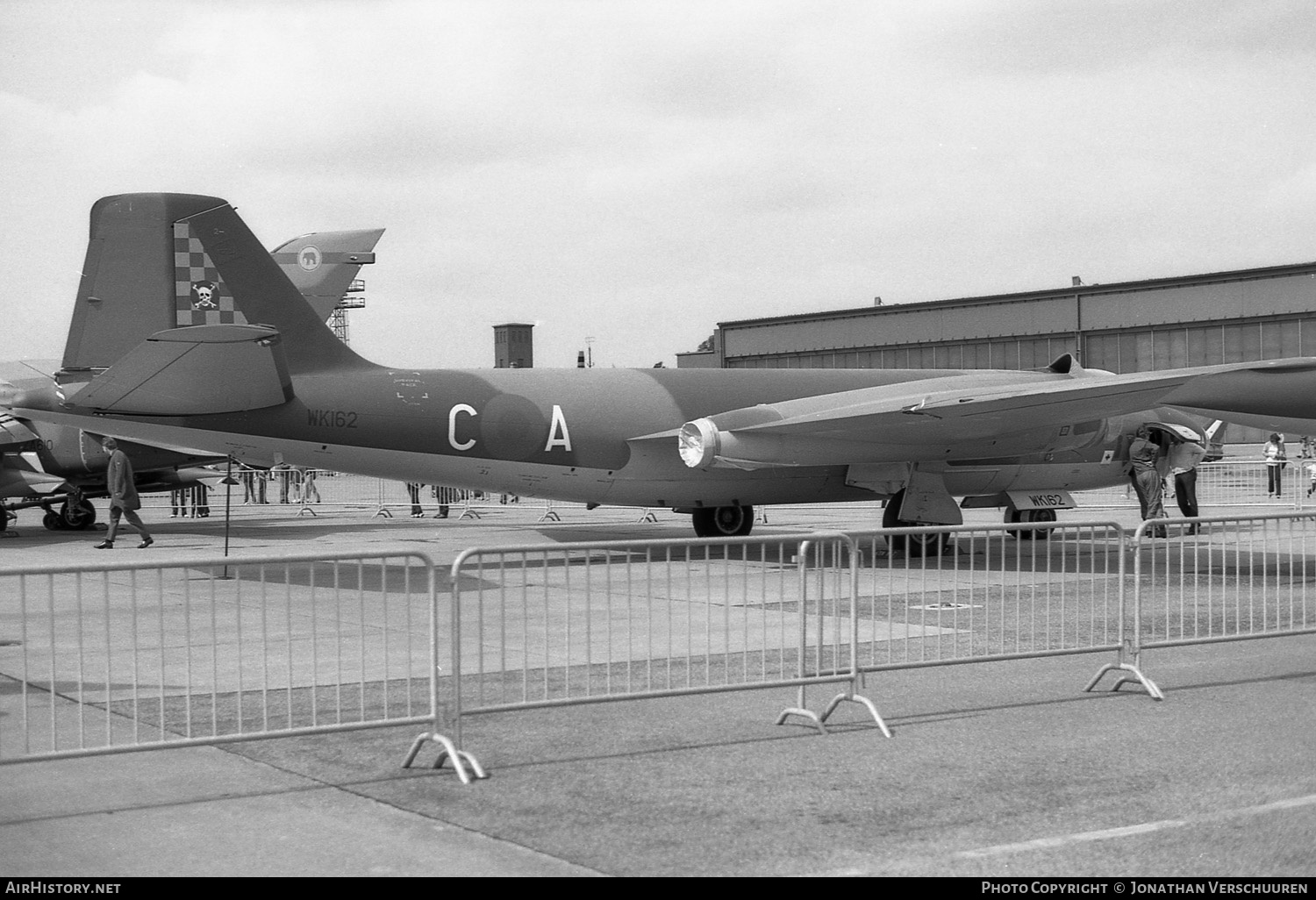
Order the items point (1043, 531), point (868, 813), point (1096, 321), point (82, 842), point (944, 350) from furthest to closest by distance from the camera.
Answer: point (944, 350) < point (1096, 321) < point (1043, 531) < point (868, 813) < point (82, 842)

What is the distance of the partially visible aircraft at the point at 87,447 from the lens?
73.5 ft

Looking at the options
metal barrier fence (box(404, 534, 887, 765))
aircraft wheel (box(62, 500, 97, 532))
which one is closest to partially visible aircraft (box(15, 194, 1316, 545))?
metal barrier fence (box(404, 534, 887, 765))

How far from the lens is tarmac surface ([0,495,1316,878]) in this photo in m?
4.94

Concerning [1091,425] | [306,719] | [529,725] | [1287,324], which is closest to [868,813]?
[529,725]

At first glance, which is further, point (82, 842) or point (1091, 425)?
point (1091, 425)

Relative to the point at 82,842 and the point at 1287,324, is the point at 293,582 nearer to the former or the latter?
the point at 82,842

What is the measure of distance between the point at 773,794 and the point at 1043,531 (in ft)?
12.3

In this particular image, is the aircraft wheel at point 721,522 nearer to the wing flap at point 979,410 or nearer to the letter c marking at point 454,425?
the wing flap at point 979,410

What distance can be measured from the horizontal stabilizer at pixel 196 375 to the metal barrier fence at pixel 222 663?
3.50 m

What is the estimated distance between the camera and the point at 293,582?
7762 millimetres

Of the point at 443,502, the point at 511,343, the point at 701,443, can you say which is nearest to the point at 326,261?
the point at 701,443

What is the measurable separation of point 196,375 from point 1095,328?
5199 cm

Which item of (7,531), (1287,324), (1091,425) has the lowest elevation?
(7,531)

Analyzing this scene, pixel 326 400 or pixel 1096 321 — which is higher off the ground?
pixel 1096 321
